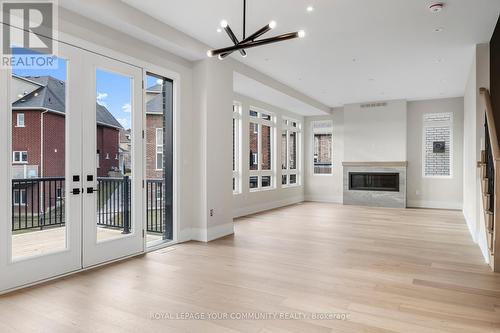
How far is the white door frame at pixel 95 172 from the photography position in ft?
12.7

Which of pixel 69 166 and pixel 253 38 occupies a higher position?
pixel 253 38

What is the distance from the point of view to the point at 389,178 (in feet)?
31.8

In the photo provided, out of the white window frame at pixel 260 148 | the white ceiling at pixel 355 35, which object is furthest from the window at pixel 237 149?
the white ceiling at pixel 355 35

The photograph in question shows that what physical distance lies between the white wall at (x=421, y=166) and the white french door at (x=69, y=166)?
809cm

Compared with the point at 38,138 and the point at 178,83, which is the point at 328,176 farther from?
the point at 38,138

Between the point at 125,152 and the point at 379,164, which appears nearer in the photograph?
the point at 125,152

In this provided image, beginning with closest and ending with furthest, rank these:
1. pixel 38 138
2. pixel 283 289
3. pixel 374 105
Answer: pixel 283 289
pixel 38 138
pixel 374 105

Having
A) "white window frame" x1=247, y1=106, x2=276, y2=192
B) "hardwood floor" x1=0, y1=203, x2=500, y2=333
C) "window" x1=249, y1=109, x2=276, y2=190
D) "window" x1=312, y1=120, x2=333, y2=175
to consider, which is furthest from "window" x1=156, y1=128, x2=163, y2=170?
"window" x1=312, y1=120, x2=333, y2=175

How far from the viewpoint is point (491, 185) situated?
4027mm

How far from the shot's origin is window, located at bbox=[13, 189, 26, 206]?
3.30 m

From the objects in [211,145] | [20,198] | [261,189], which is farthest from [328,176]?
[20,198]

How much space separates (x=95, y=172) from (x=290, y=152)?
738cm

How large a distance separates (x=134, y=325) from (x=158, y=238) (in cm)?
275

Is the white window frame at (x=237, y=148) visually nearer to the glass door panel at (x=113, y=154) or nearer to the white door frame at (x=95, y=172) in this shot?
the white door frame at (x=95, y=172)
